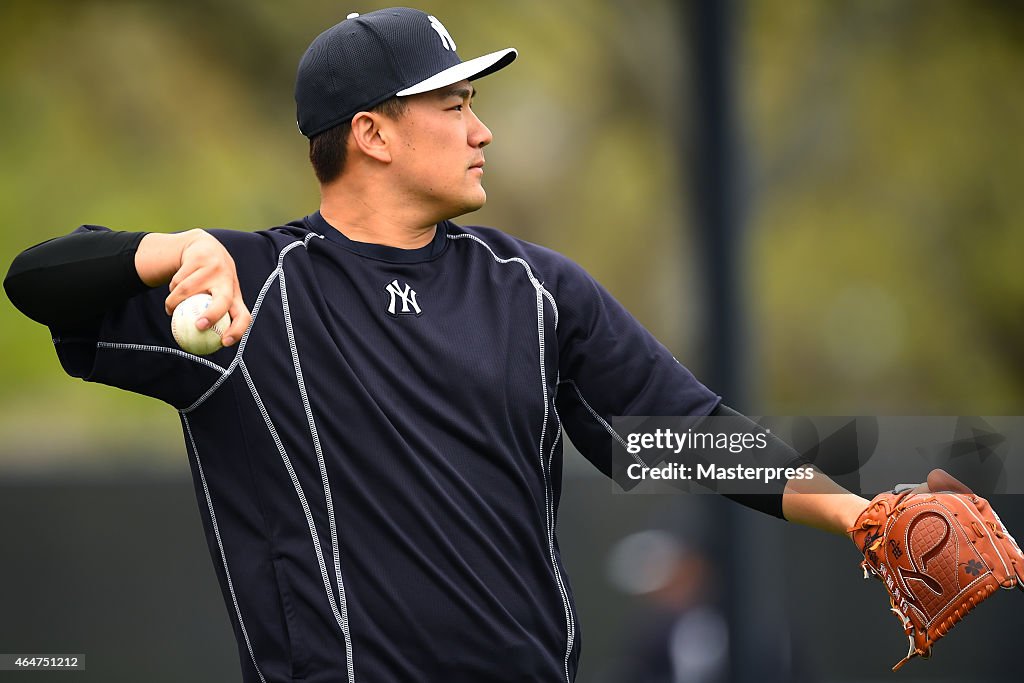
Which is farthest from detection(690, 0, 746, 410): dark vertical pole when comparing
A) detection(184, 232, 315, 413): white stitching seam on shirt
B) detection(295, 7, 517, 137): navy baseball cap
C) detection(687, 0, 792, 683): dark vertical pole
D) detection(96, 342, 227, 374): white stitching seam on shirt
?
detection(96, 342, 227, 374): white stitching seam on shirt

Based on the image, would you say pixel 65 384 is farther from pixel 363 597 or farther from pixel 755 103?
pixel 363 597

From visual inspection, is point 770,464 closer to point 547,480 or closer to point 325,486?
point 547,480

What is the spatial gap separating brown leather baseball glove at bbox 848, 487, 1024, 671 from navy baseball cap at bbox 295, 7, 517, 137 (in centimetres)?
96

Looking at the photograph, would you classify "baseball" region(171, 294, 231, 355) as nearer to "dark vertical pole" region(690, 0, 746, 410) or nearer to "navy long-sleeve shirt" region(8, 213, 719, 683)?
"navy long-sleeve shirt" region(8, 213, 719, 683)

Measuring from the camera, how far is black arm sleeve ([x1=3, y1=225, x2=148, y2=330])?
5.44 ft

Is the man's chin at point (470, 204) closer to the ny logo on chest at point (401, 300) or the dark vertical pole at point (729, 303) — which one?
the ny logo on chest at point (401, 300)

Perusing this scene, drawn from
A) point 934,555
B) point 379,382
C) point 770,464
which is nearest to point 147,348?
point 379,382

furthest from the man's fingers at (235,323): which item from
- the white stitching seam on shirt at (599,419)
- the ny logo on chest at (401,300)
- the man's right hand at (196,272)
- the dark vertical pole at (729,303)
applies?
the dark vertical pole at (729,303)

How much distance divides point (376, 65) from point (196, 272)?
56cm

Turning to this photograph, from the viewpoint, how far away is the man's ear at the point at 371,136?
1943 mm

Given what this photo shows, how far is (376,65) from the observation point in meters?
1.93

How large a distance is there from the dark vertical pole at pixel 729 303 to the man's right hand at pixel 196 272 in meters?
2.76

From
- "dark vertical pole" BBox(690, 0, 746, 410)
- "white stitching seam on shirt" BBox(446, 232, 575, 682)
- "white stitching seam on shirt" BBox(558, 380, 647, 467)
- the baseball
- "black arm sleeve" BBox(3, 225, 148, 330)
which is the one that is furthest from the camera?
"dark vertical pole" BBox(690, 0, 746, 410)

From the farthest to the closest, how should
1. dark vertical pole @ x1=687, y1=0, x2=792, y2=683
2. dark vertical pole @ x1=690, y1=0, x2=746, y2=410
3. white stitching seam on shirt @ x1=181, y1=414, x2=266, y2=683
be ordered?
1. dark vertical pole @ x1=690, y1=0, x2=746, y2=410
2. dark vertical pole @ x1=687, y1=0, x2=792, y2=683
3. white stitching seam on shirt @ x1=181, y1=414, x2=266, y2=683
